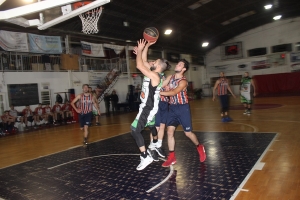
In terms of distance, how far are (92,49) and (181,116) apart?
13.9m

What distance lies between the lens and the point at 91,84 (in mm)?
18312

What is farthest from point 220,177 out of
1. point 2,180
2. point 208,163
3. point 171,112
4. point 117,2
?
point 117,2

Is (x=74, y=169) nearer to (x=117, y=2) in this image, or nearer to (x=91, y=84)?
(x=117, y=2)

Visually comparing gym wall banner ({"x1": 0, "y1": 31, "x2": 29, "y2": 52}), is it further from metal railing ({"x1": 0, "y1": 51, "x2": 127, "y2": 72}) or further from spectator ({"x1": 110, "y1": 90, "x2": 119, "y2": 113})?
spectator ({"x1": 110, "y1": 90, "x2": 119, "y2": 113})

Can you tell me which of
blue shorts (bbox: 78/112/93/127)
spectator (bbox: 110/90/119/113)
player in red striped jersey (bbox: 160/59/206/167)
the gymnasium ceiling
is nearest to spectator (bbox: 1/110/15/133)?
the gymnasium ceiling

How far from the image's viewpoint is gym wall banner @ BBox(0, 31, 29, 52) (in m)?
12.9

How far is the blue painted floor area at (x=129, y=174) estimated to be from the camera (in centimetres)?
379

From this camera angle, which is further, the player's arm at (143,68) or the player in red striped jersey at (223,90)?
the player in red striped jersey at (223,90)

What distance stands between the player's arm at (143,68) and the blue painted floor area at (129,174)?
1.68 metres

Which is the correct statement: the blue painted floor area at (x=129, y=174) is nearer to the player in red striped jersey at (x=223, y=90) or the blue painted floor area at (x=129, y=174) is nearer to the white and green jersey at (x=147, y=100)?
the white and green jersey at (x=147, y=100)

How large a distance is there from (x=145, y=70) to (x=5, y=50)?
39.5ft

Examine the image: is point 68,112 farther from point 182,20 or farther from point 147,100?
point 147,100

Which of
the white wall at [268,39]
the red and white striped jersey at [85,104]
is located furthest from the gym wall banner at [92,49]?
the white wall at [268,39]

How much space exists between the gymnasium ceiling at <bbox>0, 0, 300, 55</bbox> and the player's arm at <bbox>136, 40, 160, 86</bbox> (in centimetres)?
1048
